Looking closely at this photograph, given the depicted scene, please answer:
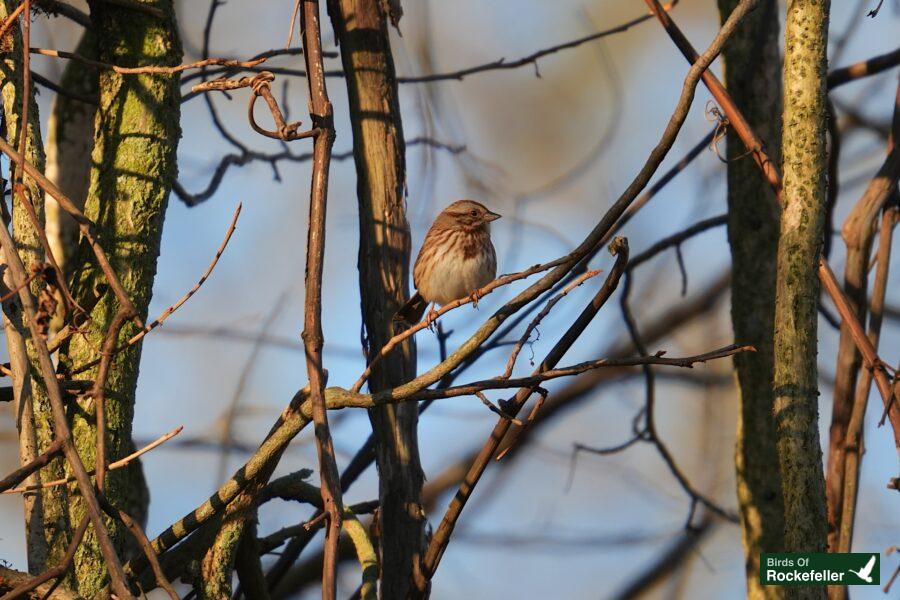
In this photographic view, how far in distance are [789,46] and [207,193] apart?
2.67 metres

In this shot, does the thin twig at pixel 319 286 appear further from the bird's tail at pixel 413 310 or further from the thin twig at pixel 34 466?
the bird's tail at pixel 413 310

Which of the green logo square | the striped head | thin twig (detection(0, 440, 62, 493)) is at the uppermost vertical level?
the striped head

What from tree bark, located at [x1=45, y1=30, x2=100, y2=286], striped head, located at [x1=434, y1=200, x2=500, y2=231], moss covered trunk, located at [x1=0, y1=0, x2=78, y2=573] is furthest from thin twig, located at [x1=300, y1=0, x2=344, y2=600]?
striped head, located at [x1=434, y1=200, x2=500, y2=231]

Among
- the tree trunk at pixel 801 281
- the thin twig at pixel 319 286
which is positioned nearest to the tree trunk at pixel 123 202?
the thin twig at pixel 319 286

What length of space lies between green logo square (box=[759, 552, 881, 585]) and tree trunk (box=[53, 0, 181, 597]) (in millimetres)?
2084

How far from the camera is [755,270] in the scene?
518 cm

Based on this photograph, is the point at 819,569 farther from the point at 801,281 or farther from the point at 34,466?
the point at 34,466

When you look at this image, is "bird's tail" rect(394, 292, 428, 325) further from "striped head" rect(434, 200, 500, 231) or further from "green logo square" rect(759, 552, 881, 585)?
"green logo square" rect(759, 552, 881, 585)

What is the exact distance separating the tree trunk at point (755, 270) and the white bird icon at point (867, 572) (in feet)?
1.99

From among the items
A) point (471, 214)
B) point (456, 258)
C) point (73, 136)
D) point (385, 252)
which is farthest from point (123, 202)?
point (471, 214)

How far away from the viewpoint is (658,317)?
7637 mm

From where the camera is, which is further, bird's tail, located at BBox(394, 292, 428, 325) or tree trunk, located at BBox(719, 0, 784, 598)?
tree trunk, located at BBox(719, 0, 784, 598)

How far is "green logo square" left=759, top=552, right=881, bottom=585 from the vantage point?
10.5ft

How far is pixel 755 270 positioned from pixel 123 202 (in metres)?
3.00
